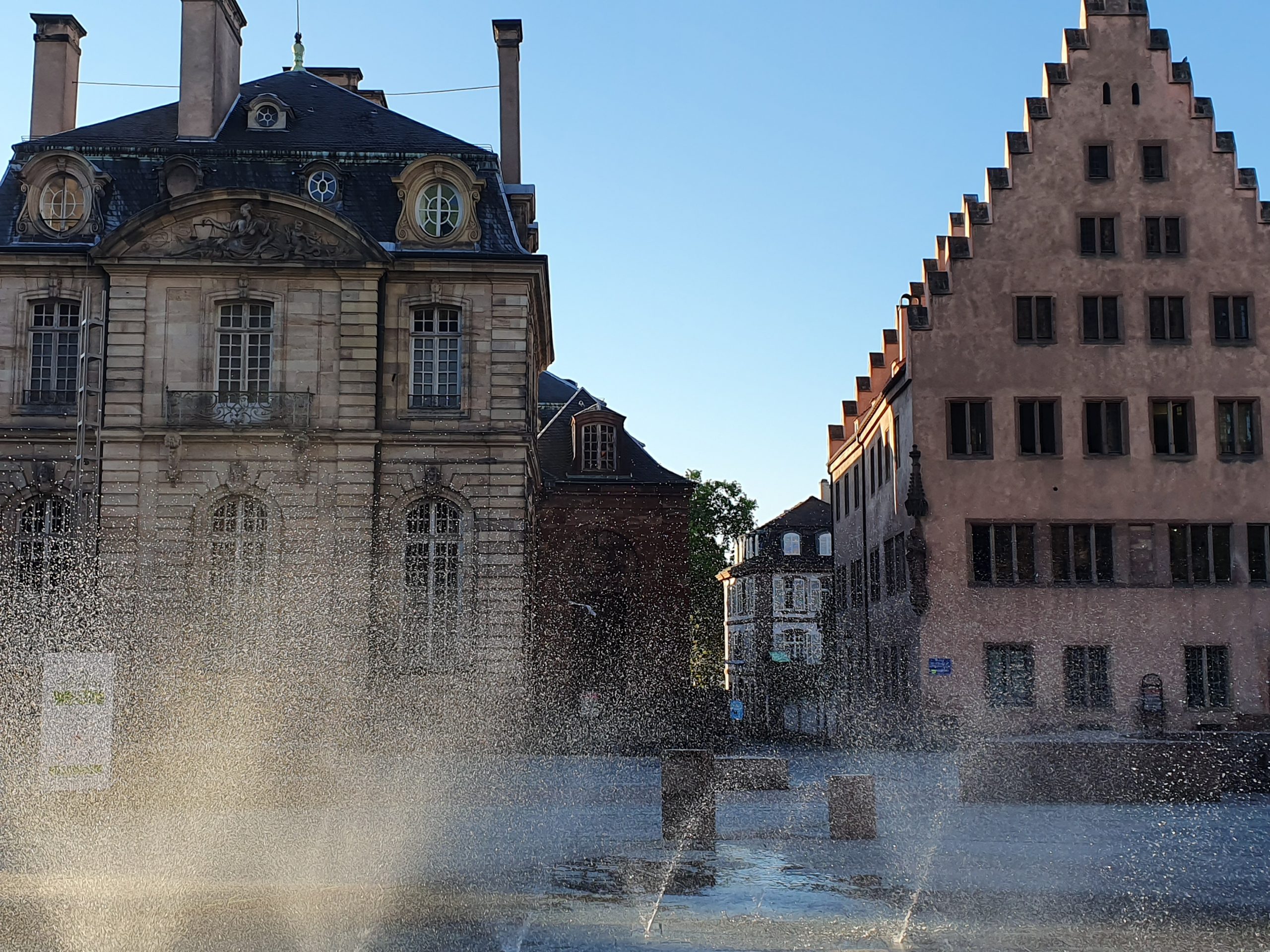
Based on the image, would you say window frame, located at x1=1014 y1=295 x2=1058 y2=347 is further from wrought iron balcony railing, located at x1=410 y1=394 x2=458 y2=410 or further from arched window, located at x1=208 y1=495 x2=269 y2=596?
arched window, located at x1=208 y1=495 x2=269 y2=596

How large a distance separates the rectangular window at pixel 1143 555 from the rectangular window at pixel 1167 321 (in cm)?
505

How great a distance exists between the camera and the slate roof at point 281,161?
37281 millimetres

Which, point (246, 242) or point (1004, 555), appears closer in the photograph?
point (246, 242)

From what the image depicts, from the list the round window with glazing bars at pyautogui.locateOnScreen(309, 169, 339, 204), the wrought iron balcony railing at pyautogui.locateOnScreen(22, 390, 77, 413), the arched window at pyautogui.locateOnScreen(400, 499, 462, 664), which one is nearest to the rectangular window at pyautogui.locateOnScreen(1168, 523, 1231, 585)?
the arched window at pyautogui.locateOnScreen(400, 499, 462, 664)

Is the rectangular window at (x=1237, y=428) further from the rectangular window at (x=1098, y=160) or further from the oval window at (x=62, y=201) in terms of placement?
the oval window at (x=62, y=201)

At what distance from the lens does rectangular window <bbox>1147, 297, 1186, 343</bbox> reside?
3891 centimetres

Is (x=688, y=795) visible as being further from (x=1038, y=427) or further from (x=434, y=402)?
(x=1038, y=427)

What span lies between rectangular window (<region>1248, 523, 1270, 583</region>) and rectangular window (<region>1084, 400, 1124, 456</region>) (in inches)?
157

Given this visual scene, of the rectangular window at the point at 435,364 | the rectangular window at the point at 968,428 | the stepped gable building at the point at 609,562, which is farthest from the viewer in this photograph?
the stepped gable building at the point at 609,562

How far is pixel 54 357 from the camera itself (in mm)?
36688

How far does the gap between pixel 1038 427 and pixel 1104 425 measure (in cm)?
175

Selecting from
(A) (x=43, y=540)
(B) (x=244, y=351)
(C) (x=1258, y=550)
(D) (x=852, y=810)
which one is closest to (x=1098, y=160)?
(C) (x=1258, y=550)

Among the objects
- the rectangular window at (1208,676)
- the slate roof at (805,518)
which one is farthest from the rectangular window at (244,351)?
the slate roof at (805,518)

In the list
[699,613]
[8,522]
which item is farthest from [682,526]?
[699,613]
